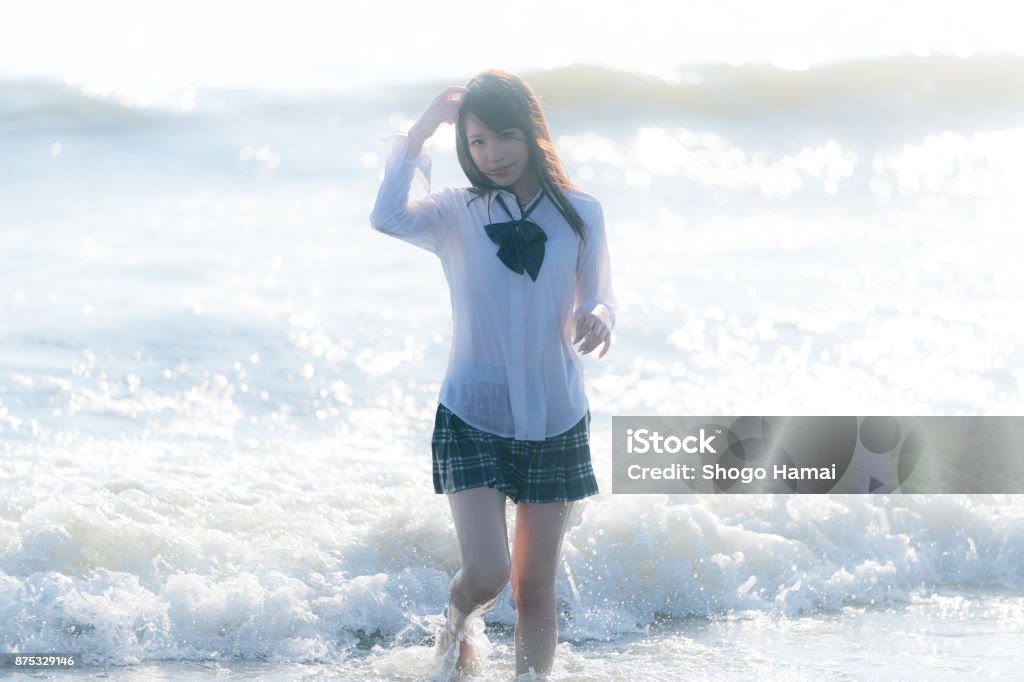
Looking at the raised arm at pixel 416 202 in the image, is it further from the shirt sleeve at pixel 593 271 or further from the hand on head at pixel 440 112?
the shirt sleeve at pixel 593 271

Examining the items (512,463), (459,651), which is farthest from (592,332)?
(459,651)

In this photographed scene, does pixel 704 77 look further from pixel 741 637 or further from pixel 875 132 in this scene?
pixel 741 637

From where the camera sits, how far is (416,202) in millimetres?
3570

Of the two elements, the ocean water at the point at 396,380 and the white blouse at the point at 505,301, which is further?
the ocean water at the point at 396,380

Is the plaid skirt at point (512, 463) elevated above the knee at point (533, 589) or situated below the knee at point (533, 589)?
above

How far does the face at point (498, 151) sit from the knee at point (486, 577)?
1.03 metres

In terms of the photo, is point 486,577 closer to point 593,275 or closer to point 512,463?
point 512,463

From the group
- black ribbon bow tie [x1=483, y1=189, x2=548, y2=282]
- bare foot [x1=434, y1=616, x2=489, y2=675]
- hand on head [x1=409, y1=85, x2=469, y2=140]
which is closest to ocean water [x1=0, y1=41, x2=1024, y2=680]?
bare foot [x1=434, y1=616, x2=489, y2=675]

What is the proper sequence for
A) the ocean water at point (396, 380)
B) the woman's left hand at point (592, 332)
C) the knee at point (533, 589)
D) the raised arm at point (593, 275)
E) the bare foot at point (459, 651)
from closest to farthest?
the woman's left hand at point (592, 332)
the raised arm at point (593, 275)
the knee at point (533, 589)
the bare foot at point (459, 651)
the ocean water at point (396, 380)

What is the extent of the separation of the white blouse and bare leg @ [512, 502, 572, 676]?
252mm

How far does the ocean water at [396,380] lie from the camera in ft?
16.1

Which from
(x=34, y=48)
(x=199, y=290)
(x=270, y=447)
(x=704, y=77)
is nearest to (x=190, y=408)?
(x=270, y=447)

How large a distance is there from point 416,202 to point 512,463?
749 millimetres

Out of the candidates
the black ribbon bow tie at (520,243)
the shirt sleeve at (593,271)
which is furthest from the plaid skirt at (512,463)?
the black ribbon bow tie at (520,243)
